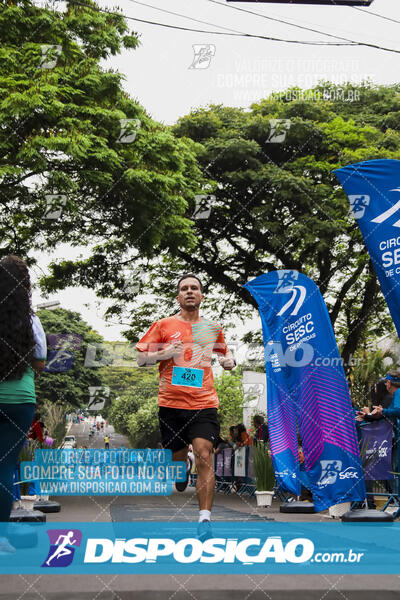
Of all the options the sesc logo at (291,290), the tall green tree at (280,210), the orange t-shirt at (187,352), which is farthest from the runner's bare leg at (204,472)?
the tall green tree at (280,210)

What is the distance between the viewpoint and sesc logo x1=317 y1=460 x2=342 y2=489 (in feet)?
26.7

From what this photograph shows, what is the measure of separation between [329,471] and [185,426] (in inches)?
115

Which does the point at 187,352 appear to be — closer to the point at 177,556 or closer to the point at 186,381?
the point at 186,381

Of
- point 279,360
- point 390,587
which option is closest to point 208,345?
point 390,587

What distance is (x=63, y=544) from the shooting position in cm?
409

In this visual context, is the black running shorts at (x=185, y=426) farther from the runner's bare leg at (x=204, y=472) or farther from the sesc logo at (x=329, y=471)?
the sesc logo at (x=329, y=471)

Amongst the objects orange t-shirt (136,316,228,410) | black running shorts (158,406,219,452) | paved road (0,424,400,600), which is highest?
orange t-shirt (136,316,228,410)

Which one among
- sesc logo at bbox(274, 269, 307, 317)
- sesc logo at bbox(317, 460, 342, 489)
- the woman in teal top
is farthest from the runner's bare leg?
sesc logo at bbox(274, 269, 307, 317)

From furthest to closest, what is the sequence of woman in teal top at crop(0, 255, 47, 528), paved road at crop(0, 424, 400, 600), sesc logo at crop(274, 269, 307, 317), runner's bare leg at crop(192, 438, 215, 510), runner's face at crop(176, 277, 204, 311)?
sesc logo at crop(274, 269, 307, 317), runner's face at crop(176, 277, 204, 311), runner's bare leg at crop(192, 438, 215, 510), woman in teal top at crop(0, 255, 47, 528), paved road at crop(0, 424, 400, 600)

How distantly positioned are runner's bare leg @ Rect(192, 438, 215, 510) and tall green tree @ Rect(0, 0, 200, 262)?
8.79 m

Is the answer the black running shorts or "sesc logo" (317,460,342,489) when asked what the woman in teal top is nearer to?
the black running shorts

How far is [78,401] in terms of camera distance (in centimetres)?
4181

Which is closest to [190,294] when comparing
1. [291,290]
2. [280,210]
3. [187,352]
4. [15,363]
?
[187,352]

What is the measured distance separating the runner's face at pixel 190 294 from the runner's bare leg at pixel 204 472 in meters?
1.00
